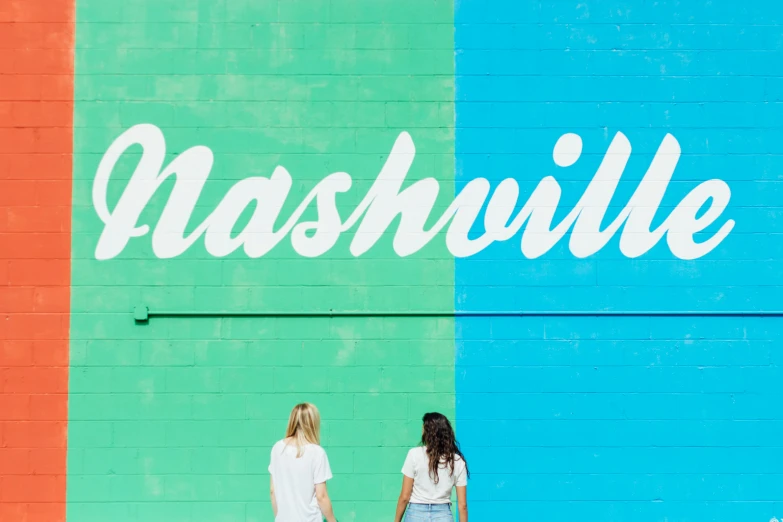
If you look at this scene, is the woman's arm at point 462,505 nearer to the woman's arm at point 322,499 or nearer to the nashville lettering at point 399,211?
the woman's arm at point 322,499

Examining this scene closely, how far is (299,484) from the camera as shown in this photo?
5.48 meters

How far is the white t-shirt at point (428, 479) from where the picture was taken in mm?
5676

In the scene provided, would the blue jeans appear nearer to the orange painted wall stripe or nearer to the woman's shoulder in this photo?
the woman's shoulder

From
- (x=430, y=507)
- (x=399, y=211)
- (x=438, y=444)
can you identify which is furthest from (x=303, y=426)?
(x=399, y=211)

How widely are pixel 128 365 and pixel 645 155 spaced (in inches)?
188

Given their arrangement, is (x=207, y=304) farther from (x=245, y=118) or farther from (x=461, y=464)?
(x=461, y=464)

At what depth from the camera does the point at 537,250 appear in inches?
276

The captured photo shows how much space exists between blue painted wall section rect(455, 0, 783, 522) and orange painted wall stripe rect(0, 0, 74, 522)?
3.38 metres

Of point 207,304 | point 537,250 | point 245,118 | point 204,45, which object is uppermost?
point 204,45

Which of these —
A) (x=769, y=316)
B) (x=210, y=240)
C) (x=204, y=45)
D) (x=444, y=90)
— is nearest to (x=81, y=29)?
(x=204, y=45)

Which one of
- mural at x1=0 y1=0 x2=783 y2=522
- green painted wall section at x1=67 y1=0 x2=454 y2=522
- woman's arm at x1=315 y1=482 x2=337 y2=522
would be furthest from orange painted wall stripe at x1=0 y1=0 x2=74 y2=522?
woman's arm at x1=315 y1=482 x2=337 y2=522

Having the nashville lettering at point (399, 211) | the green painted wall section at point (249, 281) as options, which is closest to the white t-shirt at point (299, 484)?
the green painted wall section at point (249, 281)

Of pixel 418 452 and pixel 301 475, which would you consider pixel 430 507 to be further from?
pixel 301 475

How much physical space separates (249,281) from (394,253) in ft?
4.12
